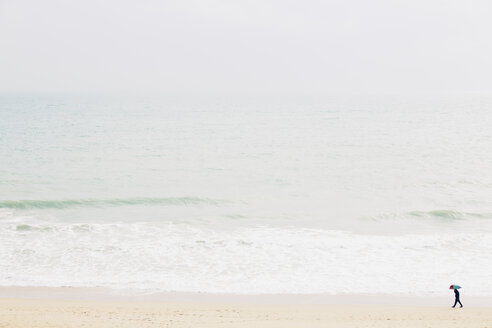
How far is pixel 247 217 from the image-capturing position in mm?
24203

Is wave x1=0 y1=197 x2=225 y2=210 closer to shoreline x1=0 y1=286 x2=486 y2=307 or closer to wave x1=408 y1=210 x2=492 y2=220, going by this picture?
shoreline x1=0 y1=286 x2=486 y2=307

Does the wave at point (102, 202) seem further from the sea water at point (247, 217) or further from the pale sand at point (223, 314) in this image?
the pale sand at point (223, 314)

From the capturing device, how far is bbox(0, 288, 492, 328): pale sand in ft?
38.8

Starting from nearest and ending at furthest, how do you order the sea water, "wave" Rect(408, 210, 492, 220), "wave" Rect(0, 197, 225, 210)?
the sea water < "wave" Rect(408, 210, 492, 220) < "wave" Rect(0, 197, 225, 210)

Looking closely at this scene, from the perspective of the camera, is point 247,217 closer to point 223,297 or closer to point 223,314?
point 223,297

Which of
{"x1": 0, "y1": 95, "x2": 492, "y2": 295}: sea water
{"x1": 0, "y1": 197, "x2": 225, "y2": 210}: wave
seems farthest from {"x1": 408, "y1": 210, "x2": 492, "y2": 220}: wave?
{"x1": 0, "y1": 197, "x2": 225, "y2": 210}: wave

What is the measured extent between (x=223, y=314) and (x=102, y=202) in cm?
1634

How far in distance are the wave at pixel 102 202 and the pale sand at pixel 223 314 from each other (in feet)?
39.3

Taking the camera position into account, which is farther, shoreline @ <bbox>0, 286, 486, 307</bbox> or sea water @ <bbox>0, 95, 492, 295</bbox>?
sea water @ <bbox>0, 95, 492, 295</bbox>

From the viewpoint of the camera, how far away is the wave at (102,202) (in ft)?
84.0

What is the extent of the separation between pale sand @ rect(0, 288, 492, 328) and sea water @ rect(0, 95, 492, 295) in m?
1.39

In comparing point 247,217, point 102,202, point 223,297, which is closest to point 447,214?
point 247,217

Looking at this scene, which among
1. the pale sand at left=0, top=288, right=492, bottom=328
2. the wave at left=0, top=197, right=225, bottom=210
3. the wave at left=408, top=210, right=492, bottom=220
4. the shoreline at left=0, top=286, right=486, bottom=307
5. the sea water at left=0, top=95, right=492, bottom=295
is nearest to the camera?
the pale sand at left=0, top=288, right=492, bottom=328

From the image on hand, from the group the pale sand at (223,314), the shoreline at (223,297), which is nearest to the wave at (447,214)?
the shoreline at (223,297)
